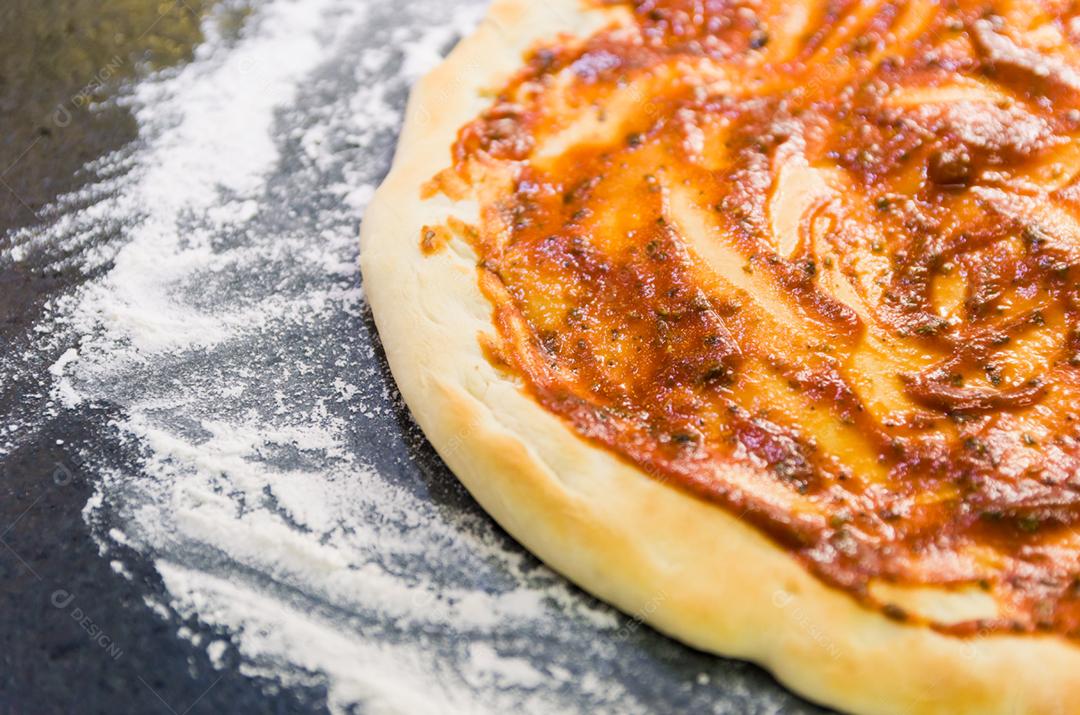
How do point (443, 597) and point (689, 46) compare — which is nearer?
point (443, 597)

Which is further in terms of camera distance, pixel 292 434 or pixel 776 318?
pixel 292 434

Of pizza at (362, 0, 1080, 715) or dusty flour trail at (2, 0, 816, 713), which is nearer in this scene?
pizza at (362, 0, 1080, 715)

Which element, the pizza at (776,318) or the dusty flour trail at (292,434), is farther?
the dusty flour trail at (292,434)

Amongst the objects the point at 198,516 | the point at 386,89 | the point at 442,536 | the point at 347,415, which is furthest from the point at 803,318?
the point at 386,89

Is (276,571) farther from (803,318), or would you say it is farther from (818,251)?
(818,251)
